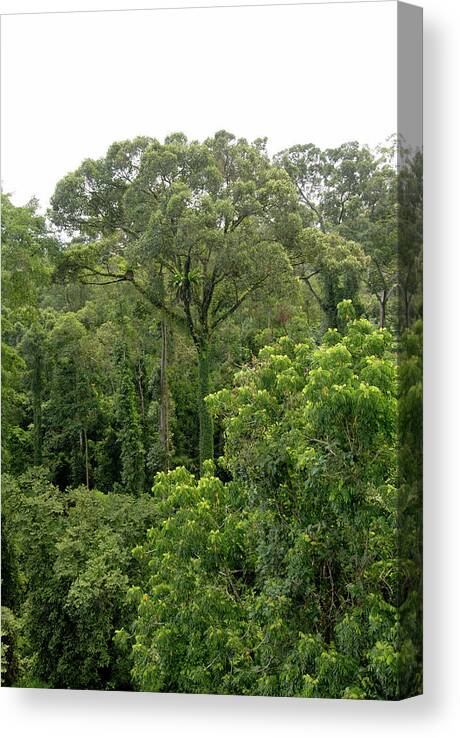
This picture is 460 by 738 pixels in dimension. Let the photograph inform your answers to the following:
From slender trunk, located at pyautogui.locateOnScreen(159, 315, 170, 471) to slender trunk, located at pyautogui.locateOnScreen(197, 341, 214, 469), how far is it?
23 cm

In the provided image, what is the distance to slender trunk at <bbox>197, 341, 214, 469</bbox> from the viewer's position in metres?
8.25

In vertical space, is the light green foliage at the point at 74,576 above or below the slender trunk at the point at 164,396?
below

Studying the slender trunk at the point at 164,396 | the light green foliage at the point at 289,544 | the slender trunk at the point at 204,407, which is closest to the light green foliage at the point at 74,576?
the light green foliage at the point at 289,544

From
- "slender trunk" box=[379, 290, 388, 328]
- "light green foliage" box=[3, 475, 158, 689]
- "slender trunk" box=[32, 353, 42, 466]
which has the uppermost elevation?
"slender trunk" box=[379, 290, 388, 328]

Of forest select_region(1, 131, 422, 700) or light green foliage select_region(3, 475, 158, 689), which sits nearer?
forest select_region(1, 131, 422, 700)

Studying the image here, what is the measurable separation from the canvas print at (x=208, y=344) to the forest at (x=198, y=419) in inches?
0.6

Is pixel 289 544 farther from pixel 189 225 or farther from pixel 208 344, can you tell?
pixel 189 225

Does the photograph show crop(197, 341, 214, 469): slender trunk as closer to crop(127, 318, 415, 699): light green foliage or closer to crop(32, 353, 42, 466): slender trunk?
crop(127, 318, 415, 699): light green foliage

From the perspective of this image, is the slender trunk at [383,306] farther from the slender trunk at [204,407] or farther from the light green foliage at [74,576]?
→ the light green foliage at [74,576]

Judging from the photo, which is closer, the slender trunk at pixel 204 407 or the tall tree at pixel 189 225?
the tall tree at pixel 189 225

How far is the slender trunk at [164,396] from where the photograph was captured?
8281 millimetres

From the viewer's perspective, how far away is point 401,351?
7.29 metres

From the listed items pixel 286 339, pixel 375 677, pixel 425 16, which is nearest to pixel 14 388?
pixel 286 339

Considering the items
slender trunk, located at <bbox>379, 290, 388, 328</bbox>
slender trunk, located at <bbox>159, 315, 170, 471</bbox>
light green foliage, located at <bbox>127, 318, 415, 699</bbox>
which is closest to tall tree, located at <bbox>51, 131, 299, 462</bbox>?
slender trunk, located at <bbox>159, 315, 170, 471</bbox>
